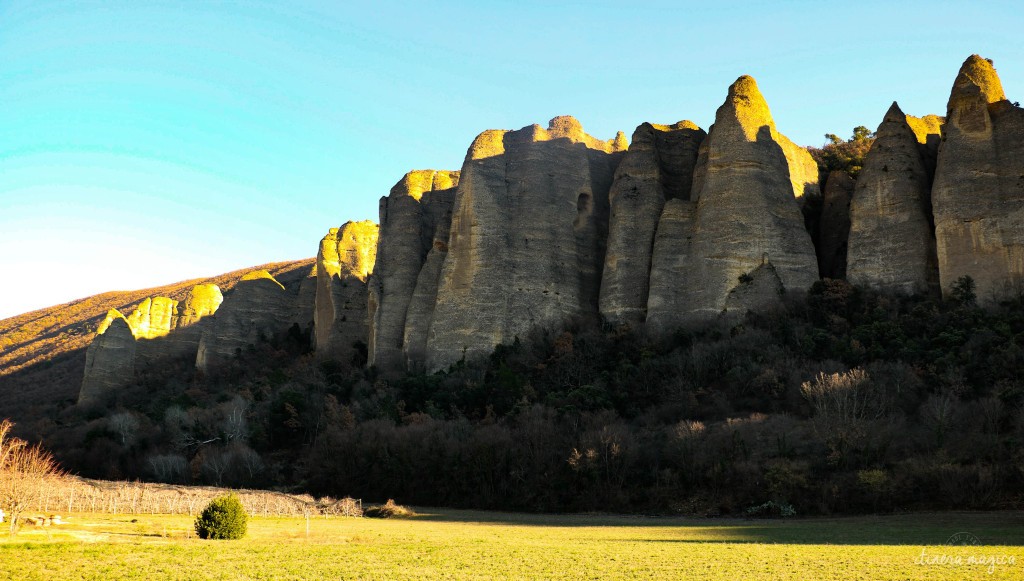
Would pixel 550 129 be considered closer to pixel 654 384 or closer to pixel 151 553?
pixel 654 384

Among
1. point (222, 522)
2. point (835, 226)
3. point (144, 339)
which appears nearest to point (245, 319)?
point (144, 339)

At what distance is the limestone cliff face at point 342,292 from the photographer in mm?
67250

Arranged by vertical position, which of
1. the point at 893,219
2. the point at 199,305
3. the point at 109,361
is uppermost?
the point at 199,305

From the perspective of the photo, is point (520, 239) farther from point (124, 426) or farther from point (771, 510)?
point (771, 510)

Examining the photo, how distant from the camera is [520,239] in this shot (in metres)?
57.6

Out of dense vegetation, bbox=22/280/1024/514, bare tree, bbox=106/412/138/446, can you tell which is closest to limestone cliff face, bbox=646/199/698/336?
dense vegetation, bbox=22/280/1024/514

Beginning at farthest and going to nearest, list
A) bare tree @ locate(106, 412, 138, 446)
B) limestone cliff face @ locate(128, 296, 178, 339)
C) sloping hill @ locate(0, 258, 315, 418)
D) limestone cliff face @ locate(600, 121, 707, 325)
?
sloping hill @ locate(0, 258, 315, 418) < limestone cliff face @ locate(128, 296, 178, 339) < bare tree @ locate(106, 412, 138, 446) < limestone cliff face @ locate(600, 121, 707, 325)

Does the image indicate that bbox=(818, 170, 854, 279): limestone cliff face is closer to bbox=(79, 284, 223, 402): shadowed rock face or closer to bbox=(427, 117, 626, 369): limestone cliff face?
bbox=(427, 117, 626, 369): limestone cliff face

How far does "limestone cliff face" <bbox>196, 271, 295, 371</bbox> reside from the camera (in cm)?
7512

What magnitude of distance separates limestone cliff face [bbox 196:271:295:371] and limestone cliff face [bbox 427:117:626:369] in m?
25.4

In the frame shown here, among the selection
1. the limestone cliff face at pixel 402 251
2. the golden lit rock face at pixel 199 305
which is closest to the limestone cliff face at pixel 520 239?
the limestone cliff face at pixel 402 251

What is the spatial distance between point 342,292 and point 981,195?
4282 centimetres

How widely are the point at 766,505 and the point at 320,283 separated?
44199mm

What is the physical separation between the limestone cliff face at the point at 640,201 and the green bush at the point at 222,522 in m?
29.4
